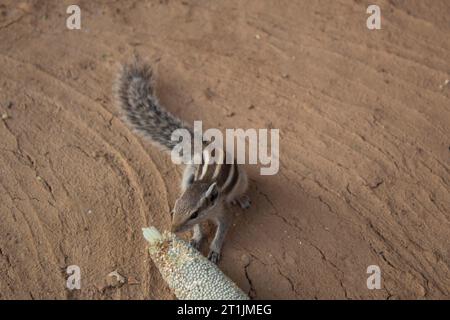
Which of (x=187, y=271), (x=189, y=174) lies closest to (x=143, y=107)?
(x=189, y=174)

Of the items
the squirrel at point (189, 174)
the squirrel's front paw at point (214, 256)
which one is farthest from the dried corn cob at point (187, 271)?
the squirrel's front paw at point (214, 256)

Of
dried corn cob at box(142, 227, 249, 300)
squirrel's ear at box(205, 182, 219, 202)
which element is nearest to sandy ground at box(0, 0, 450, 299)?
dried corn cob at box(142, 227, 249, 300)

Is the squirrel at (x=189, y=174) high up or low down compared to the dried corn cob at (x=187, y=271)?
up

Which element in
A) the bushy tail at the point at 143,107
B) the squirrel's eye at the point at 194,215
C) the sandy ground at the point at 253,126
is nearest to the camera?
the squirrel's eye at the point at 194,215

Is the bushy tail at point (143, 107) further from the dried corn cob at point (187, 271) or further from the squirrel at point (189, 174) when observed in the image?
the dried corn cob at point (187, 271)

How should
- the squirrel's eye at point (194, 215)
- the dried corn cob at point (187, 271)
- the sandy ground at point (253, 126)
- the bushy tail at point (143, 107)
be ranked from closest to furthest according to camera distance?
the dried corn cob at point (187, 271)
the squirrel's eye at point (194, 215)
the sandy ground at point (253, 126)
the bushy tail at point (143, 107)

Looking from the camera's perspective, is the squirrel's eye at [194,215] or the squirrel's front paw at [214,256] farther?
the squirrel's front paw at [214,256]

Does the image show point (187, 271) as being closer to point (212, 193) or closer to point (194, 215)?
point (194, 215)

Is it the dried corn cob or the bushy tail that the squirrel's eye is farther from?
the bushy tail

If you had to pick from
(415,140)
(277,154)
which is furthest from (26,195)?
(415,140)
